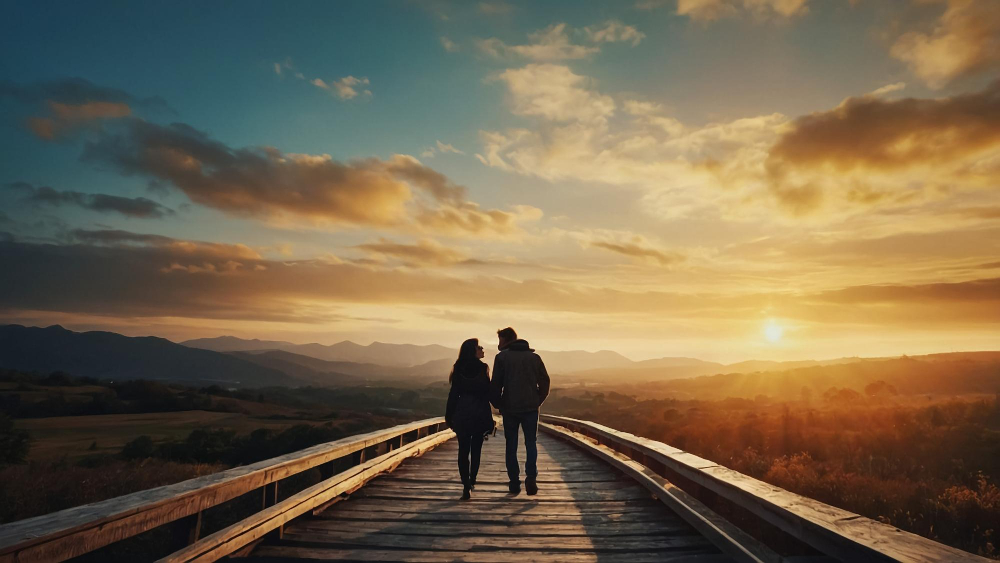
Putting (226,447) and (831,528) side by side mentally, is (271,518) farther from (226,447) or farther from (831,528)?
(226,447)

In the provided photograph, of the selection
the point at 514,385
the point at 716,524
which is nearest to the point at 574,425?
the point at 514,385

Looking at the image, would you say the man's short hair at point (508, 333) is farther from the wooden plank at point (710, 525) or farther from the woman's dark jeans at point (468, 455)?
the wooden plank at point (710, 525)

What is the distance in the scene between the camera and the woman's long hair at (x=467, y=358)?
7246 mm

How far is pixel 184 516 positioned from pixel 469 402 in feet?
13.6

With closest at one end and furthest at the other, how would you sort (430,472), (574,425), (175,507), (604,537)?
1. (175,507)
2. (604,537)
3. (430,472)
4. (574,425)

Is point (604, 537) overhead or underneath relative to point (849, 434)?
overhead

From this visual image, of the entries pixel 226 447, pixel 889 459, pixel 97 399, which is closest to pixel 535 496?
pixel 889 459

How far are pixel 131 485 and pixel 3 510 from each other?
133 inches

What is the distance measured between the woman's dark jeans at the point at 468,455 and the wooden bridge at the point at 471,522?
10.7 inches

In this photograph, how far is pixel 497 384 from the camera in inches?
291

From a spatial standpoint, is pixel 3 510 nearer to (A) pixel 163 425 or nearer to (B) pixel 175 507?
(B) pixel 175 507

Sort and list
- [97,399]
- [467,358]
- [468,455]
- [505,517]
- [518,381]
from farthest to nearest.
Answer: [97,399] → [518,381] → [467,358] → [468,455] → [505,517]

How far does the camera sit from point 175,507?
3219 mm

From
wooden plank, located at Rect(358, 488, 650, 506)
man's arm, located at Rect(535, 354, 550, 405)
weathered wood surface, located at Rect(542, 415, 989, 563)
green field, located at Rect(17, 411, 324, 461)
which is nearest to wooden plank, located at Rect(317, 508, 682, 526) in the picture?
wooden plank, located at Rect(358, 488, 650, 506)
